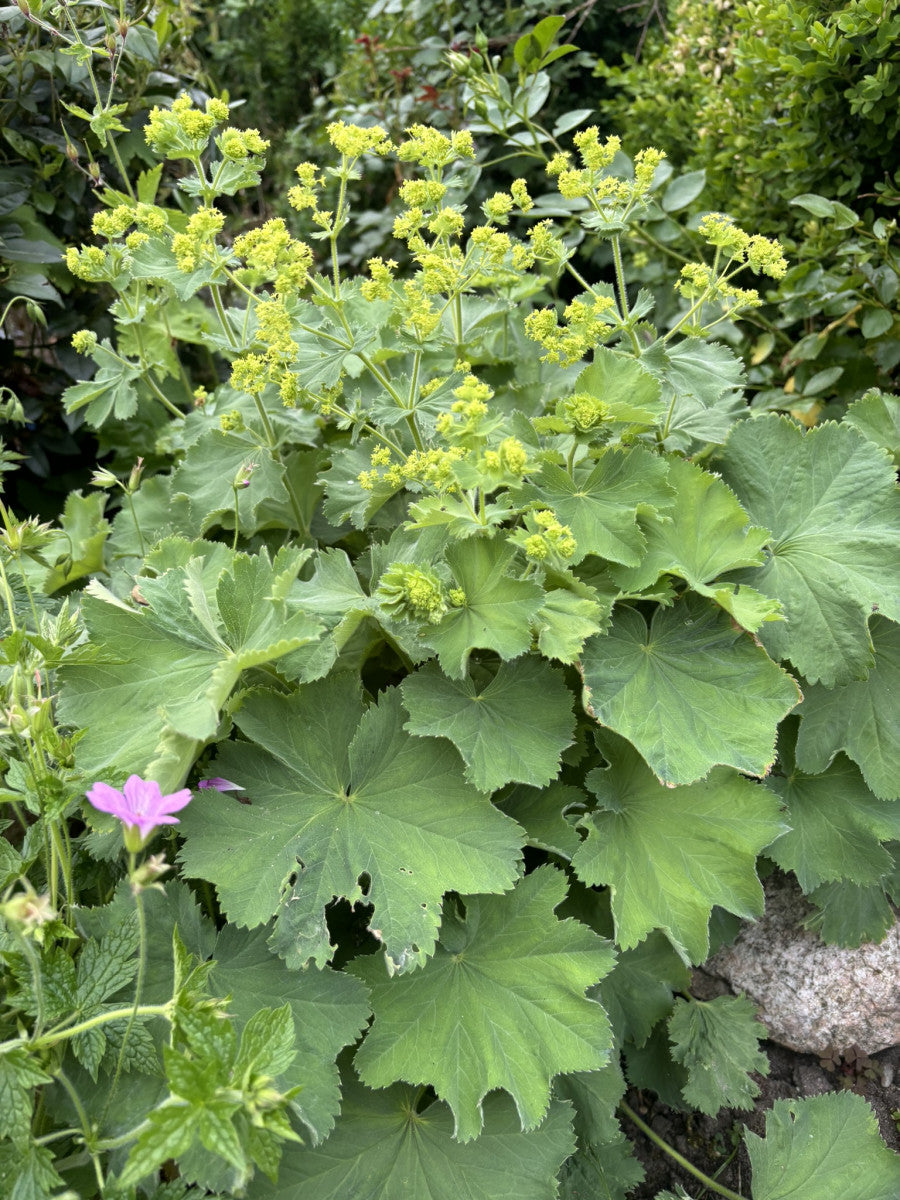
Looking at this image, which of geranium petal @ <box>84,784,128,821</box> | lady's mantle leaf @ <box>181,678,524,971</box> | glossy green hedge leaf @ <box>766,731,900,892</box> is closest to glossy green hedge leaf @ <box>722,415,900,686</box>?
glossy green hedge leaf @ <box>766,731,900,892</box>

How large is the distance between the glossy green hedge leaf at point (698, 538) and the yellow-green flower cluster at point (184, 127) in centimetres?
103

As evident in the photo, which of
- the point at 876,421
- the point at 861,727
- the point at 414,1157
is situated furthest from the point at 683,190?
the point at 414,1157

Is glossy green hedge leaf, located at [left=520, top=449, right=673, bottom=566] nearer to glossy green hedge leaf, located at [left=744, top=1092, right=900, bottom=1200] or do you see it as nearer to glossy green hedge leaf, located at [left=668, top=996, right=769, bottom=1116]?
glossy green hedge leaf, located at [left=668, top=996, right=769, bottom=1116]

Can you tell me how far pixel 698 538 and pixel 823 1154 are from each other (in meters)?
1.13

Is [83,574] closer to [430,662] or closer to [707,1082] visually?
[430,662]

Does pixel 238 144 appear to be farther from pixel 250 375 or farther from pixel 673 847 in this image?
pixel 673 847

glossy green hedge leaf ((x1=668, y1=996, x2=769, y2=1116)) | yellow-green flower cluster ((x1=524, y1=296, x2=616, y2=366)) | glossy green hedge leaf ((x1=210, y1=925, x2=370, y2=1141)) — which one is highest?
yellow-green flower cluster ((x1=524, y1=296, x2=616, y2=366))

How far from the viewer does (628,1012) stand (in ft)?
5.92

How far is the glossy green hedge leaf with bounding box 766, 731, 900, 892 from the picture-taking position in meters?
1.78

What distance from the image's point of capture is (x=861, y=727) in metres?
1.80

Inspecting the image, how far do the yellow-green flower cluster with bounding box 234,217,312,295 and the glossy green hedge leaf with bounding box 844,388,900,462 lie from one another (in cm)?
118

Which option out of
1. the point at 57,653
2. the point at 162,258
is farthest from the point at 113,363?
the point at 57,653

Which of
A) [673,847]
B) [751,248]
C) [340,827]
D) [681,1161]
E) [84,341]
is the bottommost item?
[681,1161]

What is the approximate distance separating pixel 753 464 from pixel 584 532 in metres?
0.48
